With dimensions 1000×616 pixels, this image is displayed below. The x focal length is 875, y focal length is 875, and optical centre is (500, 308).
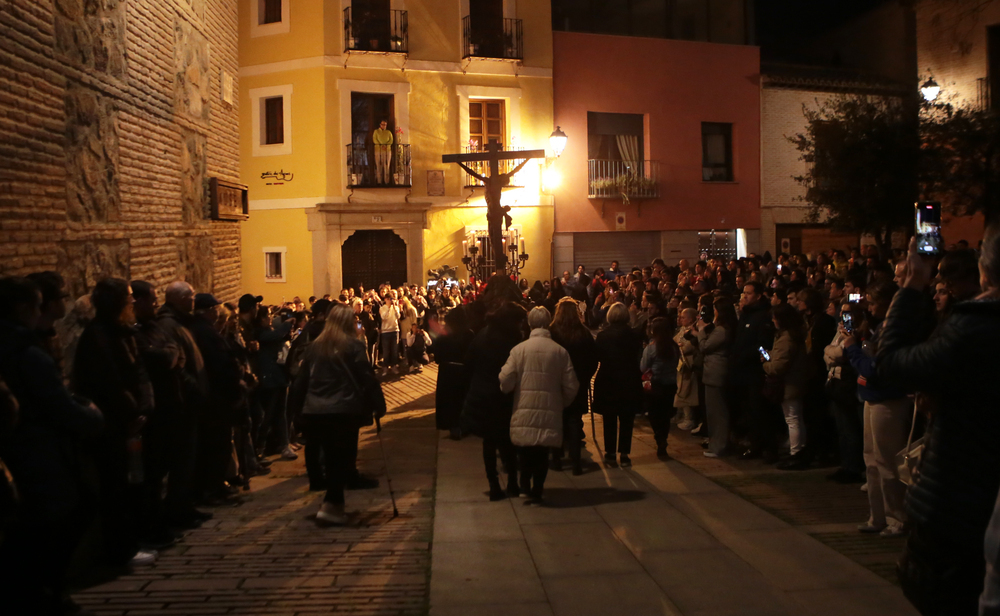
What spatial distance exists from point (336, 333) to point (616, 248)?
789 inches

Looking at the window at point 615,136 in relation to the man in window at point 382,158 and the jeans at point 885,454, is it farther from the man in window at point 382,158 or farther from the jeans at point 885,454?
the jeans at point 885,454

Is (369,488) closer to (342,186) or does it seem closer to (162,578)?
(162,578)

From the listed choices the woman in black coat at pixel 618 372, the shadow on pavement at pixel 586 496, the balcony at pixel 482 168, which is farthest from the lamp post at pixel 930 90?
the shadow on pavement at pixel 586 496

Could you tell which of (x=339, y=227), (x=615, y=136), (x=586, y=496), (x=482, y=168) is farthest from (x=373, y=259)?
(x=586, y=496)

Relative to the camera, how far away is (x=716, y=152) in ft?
89.2

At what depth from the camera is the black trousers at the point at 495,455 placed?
7.45m

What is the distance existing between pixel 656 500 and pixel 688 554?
1.51 m

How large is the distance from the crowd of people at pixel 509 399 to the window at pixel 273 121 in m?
14.4

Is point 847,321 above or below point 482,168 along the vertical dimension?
below

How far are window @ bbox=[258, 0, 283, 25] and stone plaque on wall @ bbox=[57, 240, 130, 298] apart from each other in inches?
610

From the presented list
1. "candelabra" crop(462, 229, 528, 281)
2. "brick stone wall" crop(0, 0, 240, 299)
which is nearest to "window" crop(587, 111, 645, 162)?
"candelabra" crop(462, 229, 528, 281)

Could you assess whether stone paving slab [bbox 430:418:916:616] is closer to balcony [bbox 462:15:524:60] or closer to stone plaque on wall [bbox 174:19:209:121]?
stone plaque on wall [bbox 174:19:209:121]

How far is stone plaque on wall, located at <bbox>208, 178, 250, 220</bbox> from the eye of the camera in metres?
13.1

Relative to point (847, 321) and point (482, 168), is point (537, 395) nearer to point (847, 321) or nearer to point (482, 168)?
point (847, 321)
